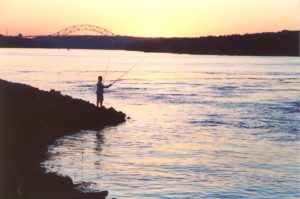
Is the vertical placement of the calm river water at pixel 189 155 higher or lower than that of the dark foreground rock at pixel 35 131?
lower

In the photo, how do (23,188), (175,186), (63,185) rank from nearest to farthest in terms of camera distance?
(23,188)
(63,185)
(175,186)

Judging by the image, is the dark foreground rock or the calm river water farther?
the calm river water

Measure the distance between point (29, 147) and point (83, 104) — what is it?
23.7 feet

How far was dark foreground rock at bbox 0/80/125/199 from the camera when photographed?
9742mm

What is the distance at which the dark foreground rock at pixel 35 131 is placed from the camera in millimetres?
9742

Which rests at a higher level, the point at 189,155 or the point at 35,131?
the point at 35,131

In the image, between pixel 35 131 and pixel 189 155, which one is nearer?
pixel 189 155

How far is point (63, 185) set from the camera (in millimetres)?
10359

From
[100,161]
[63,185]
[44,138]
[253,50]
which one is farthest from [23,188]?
[253,50]

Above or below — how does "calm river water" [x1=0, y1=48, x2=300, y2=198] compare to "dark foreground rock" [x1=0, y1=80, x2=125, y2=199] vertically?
below

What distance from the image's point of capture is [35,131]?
1677 centimetres

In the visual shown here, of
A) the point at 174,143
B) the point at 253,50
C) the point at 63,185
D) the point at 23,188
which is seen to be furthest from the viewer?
the point at 253,50

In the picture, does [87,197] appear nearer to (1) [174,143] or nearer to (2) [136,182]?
(2) [136,182]

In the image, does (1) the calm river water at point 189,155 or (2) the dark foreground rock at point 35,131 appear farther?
(1) the calm river water at point 189,155
